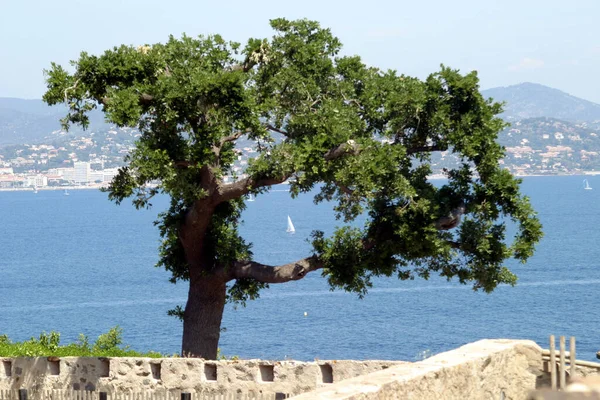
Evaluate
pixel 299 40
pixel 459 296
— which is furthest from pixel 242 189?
pixel 459 296

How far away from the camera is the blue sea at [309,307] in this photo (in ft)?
186

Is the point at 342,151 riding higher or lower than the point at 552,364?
higher

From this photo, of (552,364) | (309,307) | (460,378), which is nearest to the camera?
(460,378)

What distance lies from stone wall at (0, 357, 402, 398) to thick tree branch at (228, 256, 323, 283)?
485cm

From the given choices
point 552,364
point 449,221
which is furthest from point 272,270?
point 552,364

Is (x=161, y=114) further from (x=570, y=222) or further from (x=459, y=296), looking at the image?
(x=570, y=222)

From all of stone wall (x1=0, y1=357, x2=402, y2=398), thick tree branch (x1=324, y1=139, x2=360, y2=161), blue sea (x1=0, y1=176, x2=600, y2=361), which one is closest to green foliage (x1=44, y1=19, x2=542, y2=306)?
thick tree branch (x1=324, y1=139, x2=360, y2=161)

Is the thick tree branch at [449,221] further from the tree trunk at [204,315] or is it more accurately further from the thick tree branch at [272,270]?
the tree trunk at [204,315]

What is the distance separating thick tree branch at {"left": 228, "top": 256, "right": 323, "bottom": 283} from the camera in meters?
21.6

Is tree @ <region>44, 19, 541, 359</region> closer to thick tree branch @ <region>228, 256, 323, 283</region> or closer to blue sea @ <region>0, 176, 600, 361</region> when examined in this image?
thick tree branch @ <region>228, 256, 323, 283</region>

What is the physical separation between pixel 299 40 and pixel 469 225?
538cm

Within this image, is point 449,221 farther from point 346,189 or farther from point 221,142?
point 221,142

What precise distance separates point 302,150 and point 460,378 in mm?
10150

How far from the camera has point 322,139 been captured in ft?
66.1
